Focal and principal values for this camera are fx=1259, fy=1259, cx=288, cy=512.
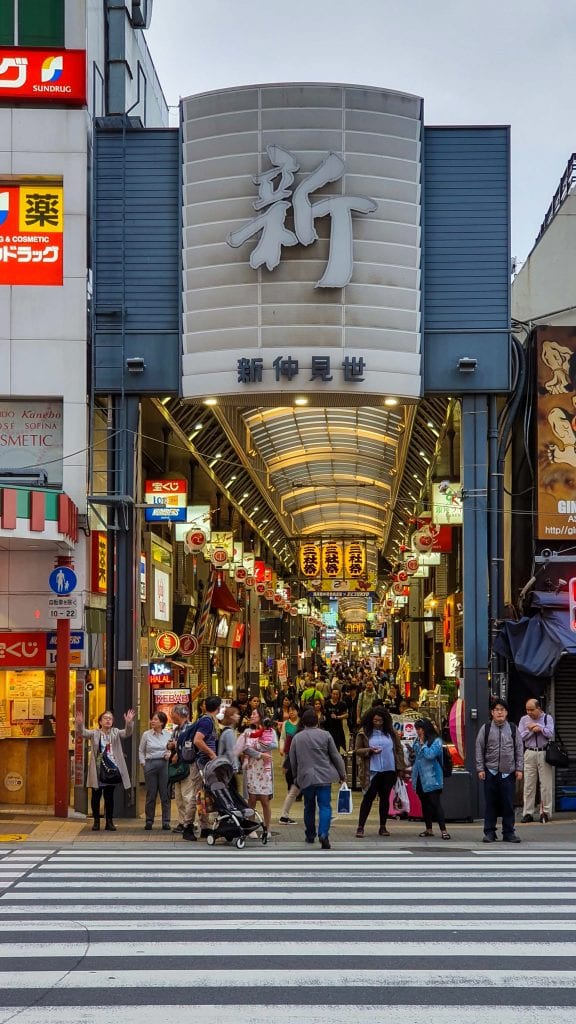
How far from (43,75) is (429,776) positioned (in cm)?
1281

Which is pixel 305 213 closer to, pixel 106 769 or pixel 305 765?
pixel 305 765

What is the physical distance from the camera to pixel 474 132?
2080 cm

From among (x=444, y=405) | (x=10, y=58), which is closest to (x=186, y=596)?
(x=444, y=405)

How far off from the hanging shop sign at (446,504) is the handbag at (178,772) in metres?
7.82

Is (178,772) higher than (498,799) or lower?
higher

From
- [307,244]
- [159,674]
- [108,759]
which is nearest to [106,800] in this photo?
[108,759]

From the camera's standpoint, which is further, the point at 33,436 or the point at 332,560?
the point at 332,560

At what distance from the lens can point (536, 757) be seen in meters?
18.7

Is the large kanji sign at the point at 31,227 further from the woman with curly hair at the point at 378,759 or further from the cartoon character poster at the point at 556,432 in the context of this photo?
the woman with curly hair at the point at 378,759

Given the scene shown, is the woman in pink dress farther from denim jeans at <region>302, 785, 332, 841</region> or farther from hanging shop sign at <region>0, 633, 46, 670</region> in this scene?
hanging shop sign at <region>0, 633, 46, 670</region>

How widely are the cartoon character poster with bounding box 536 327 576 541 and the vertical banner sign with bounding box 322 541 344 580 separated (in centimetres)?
3168

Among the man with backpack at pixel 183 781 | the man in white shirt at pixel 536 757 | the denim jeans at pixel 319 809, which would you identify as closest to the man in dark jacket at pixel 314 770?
the denim jeans at pixel 319 809

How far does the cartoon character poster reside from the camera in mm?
20562

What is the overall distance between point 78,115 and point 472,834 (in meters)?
12.9
